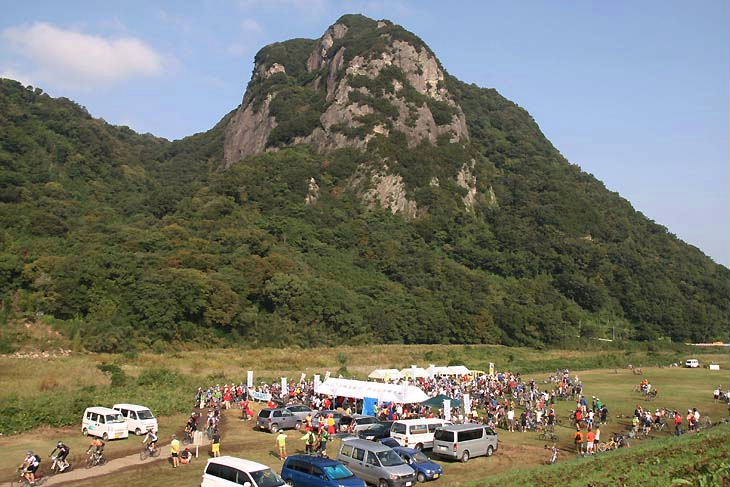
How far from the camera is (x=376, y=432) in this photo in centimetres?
2841

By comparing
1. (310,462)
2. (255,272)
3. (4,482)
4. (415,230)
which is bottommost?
(4,482)

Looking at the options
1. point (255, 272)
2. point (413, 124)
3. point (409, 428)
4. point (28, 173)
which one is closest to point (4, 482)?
point (409, 428)

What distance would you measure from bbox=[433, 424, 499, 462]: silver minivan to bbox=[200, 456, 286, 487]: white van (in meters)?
9.91

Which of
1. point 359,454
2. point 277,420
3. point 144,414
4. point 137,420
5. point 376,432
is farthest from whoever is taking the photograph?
point 277,420

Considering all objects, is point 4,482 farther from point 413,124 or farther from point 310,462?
point 413,124

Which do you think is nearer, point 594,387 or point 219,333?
point 594,387

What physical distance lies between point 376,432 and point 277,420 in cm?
577

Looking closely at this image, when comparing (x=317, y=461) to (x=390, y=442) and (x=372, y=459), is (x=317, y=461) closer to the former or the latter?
(x=372, y=459)

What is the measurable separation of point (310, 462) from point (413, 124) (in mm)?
118009

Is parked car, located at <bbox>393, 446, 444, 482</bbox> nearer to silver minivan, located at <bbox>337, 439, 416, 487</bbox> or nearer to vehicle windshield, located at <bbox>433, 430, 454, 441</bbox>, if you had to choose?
silver minivan, located at <bbox>337, 439, 416, 487</bbox>

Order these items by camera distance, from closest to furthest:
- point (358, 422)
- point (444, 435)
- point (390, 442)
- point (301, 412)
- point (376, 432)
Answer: point (390, 442) → point (444, 435) → point (376, 432) → point (358, 422) → point (301, 412)

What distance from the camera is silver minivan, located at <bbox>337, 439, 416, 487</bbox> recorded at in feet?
66.0

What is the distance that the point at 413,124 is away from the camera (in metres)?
132

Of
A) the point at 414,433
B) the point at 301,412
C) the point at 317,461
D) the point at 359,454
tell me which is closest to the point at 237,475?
the point at 317,461
